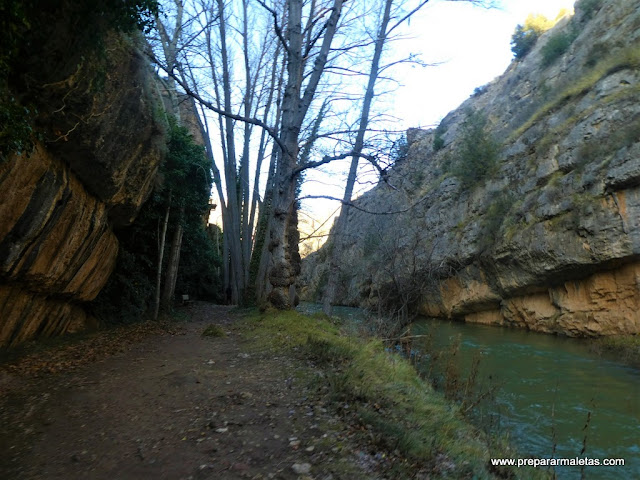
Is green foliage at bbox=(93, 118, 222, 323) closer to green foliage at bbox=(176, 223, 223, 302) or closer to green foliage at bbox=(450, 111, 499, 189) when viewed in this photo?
green foliage at bbox=(176, 223, 223, 302)

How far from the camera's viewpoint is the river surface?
217 inches

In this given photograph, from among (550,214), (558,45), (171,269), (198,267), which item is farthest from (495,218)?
(171,269)

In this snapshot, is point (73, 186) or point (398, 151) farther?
point (398, 151)

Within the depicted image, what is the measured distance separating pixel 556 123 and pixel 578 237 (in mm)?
6722

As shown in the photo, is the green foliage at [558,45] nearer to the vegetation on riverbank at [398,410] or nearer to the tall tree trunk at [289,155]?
the tall tree trunk at [289,155]

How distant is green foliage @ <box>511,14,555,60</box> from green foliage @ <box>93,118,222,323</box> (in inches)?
1254

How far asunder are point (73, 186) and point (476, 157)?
826 inches

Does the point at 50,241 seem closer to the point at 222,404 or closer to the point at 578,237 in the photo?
the point at 222,404

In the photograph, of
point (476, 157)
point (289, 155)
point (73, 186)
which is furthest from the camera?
point (476, 157)

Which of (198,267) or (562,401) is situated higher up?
(198,267)

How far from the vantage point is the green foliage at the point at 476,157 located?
74.3ft

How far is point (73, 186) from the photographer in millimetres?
6898

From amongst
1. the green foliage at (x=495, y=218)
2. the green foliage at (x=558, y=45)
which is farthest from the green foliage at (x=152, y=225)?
the green foliage at (x=558, y=45)

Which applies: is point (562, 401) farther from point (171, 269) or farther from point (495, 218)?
point (495, 218)
